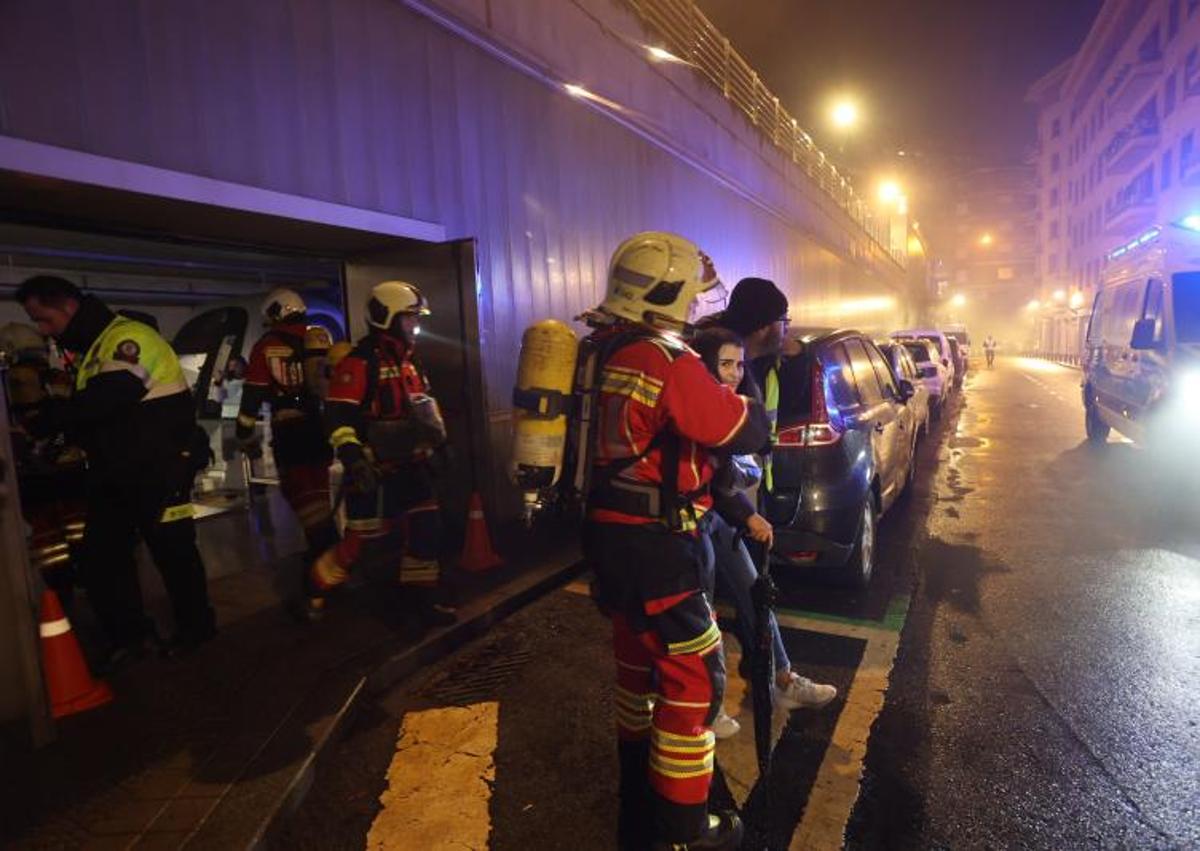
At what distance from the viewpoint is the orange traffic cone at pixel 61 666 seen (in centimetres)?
302

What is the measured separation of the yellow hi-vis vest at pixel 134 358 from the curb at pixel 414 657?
70.6 inches

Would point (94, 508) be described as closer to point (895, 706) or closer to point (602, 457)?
point (602, 457)

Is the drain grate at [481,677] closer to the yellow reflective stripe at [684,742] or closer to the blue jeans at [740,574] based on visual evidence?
the blue jeans at [740,574]

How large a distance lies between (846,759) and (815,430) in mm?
1951

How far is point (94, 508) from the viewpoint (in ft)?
11.2

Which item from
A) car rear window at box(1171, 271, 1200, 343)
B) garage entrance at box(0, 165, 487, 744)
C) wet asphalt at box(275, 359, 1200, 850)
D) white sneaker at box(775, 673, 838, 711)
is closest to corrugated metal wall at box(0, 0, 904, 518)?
garage entrance at box(0, 165, 487, 744)

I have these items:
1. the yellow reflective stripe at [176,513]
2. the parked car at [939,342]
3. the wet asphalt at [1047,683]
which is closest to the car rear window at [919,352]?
the parked car at [939,342]

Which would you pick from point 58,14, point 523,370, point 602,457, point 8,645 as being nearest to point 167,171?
point 58,14

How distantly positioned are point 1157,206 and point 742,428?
41.4m

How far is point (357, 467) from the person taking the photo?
3.66 metres

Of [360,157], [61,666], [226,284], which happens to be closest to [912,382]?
[360,157]

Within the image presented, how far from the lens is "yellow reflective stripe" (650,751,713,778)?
7.14 feet

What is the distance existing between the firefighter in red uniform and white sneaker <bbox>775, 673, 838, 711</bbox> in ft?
2.94

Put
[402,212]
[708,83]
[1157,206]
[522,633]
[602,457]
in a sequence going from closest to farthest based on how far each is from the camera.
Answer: [602,457]
[522,633]
[402,212]
[708,83]
[1157,206]
